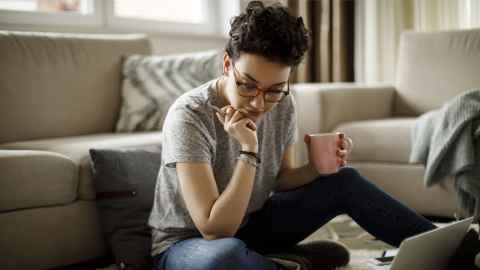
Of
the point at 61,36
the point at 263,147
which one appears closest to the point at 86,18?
the point at 61,36

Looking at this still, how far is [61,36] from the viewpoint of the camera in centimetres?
267

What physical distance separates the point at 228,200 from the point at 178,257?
0.63ft

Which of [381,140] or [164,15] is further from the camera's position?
[164,15]

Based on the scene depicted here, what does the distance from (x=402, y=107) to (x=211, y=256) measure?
2.24 metres

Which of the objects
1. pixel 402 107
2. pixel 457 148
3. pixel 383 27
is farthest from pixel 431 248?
pixel 383 27

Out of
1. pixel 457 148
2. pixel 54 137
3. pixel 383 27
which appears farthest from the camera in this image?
pixel 383 27

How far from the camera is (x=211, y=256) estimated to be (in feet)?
4.29

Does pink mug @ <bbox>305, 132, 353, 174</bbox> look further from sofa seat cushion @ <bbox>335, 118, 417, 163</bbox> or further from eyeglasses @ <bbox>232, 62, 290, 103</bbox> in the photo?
sofa seat cushion @ <bbox>335, 118, 417, 163</bbox>

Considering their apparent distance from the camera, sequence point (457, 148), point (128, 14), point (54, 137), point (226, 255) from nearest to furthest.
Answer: point (226, 255) < point (457, 148) < point (54, 137) < point (128, 14)

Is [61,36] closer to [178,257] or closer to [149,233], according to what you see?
[149,233]

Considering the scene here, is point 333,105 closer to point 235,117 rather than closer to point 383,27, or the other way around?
point 383,27

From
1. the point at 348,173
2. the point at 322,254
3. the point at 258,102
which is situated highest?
the point at 258,102

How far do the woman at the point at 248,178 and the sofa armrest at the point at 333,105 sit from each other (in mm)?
1257

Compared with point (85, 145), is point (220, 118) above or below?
above
